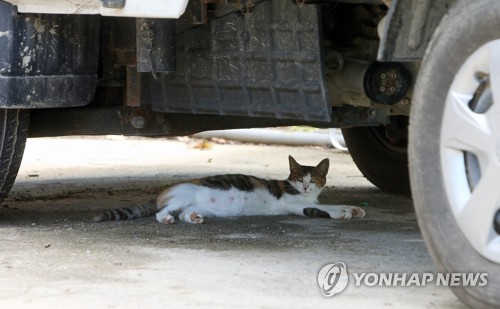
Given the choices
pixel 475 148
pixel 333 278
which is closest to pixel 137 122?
pixel 333 278

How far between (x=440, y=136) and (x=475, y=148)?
16 centimetres

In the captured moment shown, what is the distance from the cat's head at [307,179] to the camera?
6.55 m

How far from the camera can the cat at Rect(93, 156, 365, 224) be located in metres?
5.83

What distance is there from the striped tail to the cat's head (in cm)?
105

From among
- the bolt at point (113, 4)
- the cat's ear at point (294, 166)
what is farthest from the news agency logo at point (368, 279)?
the cat's ear at point (294, 166)

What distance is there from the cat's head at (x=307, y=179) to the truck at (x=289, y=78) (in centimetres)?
81

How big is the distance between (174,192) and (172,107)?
3.05 ft

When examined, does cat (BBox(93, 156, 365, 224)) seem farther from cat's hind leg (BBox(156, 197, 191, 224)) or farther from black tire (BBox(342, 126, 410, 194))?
black tire (BBox(342, 126, 410, 194))

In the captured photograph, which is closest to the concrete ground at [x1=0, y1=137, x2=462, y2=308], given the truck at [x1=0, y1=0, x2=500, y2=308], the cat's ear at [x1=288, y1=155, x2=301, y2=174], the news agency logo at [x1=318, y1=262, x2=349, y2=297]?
the news agency logo at [x1=318, y1=262, x2=349, y2=297]

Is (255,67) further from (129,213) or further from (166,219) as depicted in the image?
(129,213)

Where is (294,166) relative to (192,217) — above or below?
above

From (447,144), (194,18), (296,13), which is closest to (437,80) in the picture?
(447,144)

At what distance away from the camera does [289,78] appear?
4.63 meters

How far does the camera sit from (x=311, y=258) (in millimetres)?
4473
